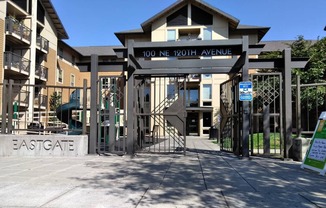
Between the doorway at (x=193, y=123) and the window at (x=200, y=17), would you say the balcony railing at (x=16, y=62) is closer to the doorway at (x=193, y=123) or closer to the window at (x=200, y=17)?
the doorway at (x=193, y=123)

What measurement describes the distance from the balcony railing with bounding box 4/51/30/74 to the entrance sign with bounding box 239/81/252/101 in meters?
23.0

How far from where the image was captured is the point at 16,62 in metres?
28.4

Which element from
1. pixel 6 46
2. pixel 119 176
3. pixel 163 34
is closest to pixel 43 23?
pixel 6 46

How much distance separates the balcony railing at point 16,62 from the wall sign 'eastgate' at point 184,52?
2005cm

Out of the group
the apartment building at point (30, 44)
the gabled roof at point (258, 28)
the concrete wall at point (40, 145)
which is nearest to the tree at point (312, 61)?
the gabled roof at point (258, 28)

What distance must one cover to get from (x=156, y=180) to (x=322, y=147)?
430 centimetres

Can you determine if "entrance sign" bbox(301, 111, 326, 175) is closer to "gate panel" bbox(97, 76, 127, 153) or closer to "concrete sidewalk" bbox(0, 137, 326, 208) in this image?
"concrete sidewalk" bbox(0, 137, 326, 208)

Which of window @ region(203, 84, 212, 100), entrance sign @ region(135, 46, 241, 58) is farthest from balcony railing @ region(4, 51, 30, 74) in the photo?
entrance sign @ region(135, 46, 241, 58)

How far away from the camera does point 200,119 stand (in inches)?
1473

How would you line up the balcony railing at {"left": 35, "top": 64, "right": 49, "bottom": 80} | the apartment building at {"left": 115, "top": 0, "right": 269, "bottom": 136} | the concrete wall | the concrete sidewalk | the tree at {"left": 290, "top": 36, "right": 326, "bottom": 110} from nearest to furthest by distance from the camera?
the concrete sidewalk
the concrete wall
the tree at {"left": 290, "top": 36, "right": 326, "bottom": 110}
the balcony railing at {"left": 35, "top": 64, "right": 49, "bottom": 80}
the apartment building at {"left": 115, "top": 0, "right": 269, "bottom": 136}

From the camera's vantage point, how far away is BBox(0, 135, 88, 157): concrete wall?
1069cm

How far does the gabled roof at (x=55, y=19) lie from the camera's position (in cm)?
3381

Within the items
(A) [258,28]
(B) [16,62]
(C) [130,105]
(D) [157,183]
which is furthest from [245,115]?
(A) [258,28]

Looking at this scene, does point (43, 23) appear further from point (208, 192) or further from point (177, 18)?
point (208, 192)
